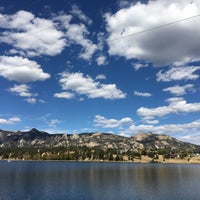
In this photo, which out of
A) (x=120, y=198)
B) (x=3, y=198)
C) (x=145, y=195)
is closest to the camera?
(x=3, y=198)

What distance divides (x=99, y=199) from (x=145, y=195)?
53.0 feet

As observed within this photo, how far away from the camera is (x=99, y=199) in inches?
2923

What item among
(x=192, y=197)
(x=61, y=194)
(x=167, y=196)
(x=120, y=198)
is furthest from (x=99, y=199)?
(x=192, y=197)

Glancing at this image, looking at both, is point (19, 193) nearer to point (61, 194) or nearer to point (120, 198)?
point (61, 194)

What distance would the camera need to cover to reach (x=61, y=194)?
268ft

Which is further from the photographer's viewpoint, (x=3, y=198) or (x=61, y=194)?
(x=61, y=194)

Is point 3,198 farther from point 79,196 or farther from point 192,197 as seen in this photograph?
point 192,197

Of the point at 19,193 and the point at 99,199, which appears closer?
the point at 99,199

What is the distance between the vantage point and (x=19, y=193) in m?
82.4

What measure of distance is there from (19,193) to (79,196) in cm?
1986

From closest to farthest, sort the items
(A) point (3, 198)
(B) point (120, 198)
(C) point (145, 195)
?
1. (A) point (3, 198)
2. (B) point (120, 198)
3. (C) point (145, 195)

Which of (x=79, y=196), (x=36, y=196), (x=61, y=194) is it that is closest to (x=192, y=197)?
(x=79, y=196)

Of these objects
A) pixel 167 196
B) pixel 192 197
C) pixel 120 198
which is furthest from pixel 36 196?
pixel 192 197

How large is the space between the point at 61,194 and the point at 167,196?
33150mm
